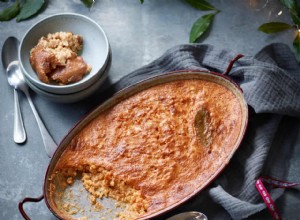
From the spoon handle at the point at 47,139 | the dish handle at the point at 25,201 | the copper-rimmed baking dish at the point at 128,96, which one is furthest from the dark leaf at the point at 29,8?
the dish handle at the point at 25,201

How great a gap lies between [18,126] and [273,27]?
132cm

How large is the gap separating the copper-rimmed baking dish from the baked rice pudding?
0.22m

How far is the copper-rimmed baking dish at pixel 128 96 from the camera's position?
6.02 ft

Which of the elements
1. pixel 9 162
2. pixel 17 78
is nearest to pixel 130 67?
pixel 17 78

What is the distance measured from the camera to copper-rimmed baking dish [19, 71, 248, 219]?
1.84 meters

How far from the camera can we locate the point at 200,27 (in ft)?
7.82

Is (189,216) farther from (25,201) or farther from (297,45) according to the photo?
(297,45)

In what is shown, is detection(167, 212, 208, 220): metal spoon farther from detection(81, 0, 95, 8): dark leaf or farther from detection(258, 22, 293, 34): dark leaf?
detection(81, 0, 95, 8): dark leaf

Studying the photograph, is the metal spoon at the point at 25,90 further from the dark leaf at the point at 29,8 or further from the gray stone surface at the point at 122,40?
the dark leaf at the point at 29,8

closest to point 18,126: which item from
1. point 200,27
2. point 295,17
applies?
point 200,27

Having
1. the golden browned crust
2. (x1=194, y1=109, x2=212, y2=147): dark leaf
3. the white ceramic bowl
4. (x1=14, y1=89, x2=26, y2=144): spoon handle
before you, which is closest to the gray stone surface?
(x1=14, y1=89, x2=26, y2=144): spoon handle

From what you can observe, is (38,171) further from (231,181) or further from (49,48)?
(231,181)

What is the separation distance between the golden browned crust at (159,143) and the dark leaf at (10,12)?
0.82 m

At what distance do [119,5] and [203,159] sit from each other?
3.33 feet
